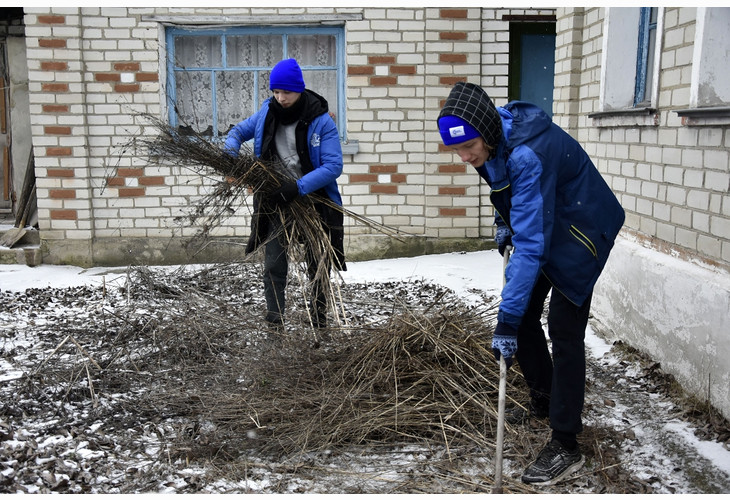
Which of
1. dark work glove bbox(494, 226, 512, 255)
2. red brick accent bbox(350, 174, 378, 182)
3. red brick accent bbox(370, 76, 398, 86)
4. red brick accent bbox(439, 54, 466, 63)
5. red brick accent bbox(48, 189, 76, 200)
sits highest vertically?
red brick accent bbox(439, 54, 466, 63)

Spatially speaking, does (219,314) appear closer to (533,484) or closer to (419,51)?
(533,484)

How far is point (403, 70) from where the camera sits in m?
7.10

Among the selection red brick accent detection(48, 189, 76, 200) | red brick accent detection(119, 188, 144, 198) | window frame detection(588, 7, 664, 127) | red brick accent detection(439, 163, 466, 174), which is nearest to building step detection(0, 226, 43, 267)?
red brick accent detection(48, 189, 76, 200)

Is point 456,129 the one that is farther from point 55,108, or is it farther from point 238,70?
point 55,108

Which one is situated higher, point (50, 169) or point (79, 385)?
point (50, 169)

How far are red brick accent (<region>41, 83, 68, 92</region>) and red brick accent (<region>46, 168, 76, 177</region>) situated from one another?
0.85 meters

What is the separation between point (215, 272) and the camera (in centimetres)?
661

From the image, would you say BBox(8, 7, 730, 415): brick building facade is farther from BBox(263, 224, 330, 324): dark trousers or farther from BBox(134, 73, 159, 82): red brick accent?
BBox(263, 224, 330, 324): dark trousers

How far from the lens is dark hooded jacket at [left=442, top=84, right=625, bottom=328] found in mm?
2549

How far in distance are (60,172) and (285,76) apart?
169 inches

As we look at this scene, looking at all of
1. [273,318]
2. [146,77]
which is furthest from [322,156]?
[146,77]
